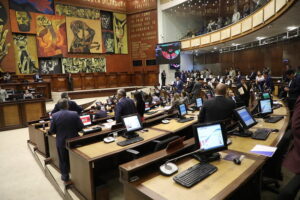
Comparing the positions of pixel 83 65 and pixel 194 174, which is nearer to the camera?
pixel 194 174

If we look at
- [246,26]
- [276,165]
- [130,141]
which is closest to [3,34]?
[130,141]

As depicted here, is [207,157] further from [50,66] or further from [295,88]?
[50,66]

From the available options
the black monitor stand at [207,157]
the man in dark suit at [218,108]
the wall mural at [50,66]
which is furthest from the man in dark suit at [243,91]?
the wall mural at [50,66]

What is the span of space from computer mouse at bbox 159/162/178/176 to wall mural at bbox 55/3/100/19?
53.6ft

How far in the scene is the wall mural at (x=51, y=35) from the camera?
14477 mm

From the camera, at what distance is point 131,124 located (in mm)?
3693

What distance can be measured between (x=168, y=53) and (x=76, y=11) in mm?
7884

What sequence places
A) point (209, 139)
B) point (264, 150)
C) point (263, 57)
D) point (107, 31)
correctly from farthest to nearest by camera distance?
point (107, 31)
point (263, 57)
point (264, 150)
point (209, 139)

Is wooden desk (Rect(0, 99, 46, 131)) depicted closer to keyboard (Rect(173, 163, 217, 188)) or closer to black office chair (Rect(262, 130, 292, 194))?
keyboard (Rect(173, 163, 217, 188))

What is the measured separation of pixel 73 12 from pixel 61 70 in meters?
4.63

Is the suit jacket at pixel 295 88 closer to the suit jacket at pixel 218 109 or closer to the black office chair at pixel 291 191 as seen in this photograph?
the suit jacket at pixel 218 109

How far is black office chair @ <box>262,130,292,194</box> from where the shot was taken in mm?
2791

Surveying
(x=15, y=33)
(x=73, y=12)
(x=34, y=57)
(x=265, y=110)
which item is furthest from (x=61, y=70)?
(x=265, y=110)

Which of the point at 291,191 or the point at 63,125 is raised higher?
the point at 63,125
